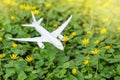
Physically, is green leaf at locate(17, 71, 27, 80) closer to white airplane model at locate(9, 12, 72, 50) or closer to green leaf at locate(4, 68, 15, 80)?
green leaf at locate(4, 68, 15, 80)

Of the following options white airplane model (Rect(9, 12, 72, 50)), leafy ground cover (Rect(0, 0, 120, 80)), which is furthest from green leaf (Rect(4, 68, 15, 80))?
white airplane model (Rect(9, 12, 72, 50))

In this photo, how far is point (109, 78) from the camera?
2887mm

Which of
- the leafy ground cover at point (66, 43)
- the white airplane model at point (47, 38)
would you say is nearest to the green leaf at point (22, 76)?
the leafy ground cover at point (66, 43)

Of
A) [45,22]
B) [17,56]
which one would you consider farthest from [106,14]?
[17,56]

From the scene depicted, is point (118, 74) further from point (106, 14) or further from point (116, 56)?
point (106, 14)

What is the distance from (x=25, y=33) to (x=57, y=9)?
54cm

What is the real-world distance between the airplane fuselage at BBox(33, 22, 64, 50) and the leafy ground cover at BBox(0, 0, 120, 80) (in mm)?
84

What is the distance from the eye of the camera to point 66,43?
321 cm

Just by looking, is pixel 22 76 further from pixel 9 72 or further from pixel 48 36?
pixel 48 36

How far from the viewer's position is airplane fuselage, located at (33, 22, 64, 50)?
114 inches

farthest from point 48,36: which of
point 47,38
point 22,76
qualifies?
point 22,76

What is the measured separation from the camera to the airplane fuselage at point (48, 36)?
2.89 metres

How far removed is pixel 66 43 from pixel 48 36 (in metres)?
0.28

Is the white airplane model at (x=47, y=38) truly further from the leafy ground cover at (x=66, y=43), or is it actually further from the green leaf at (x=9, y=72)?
the green leaf at (x=9, y=72)
